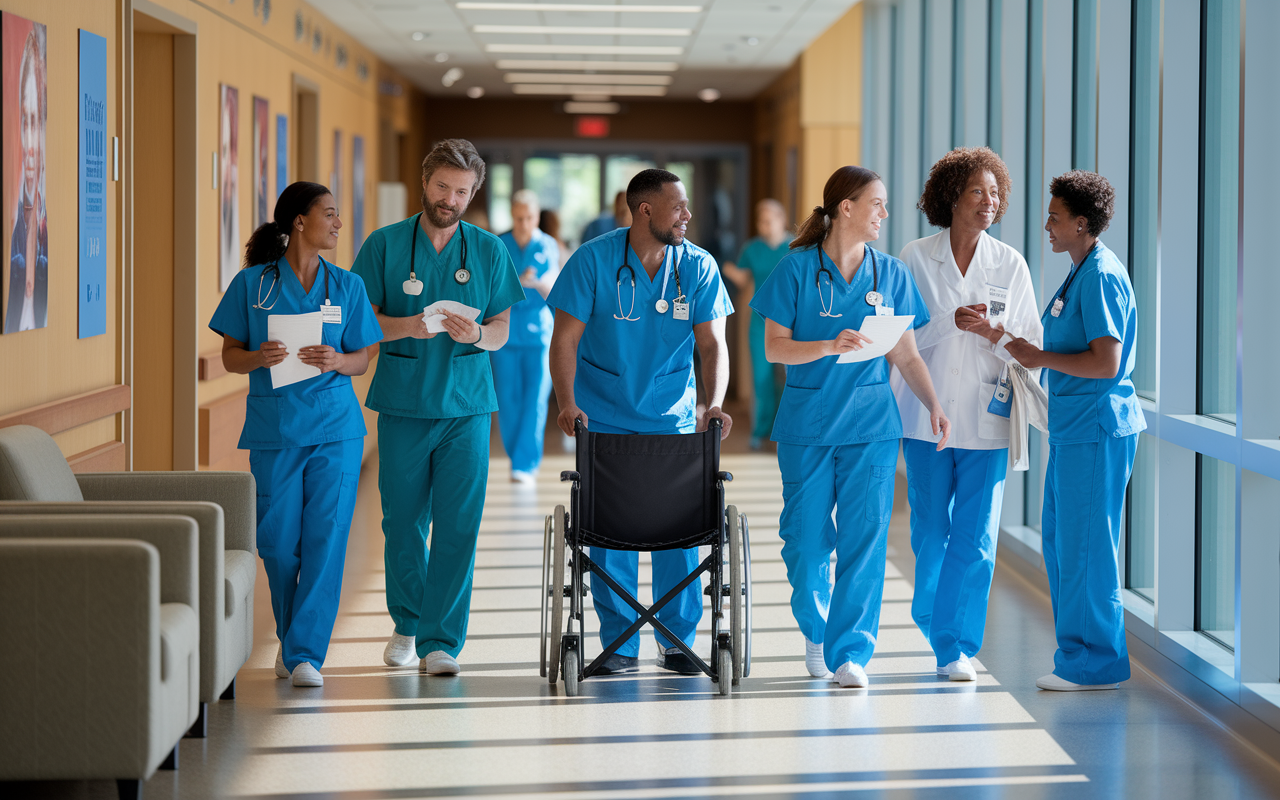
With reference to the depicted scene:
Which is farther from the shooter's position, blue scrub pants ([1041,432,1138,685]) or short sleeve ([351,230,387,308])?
short sleeve ([351,230,387,308])

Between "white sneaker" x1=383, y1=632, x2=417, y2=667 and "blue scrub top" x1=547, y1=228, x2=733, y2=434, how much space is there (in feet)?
3.18

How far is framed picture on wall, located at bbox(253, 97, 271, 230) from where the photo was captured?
23.5 ft

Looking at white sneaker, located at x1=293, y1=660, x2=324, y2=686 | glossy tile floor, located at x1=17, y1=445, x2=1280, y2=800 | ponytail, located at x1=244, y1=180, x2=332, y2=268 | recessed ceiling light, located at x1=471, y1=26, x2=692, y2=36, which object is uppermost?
recessed ceiling light, located at x1=471, y1=26, x2=692, y2=36

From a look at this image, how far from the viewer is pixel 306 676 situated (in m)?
3.87

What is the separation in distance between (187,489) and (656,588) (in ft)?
4.71

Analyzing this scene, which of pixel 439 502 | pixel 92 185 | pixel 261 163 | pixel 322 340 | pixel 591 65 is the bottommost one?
pixel 439 502

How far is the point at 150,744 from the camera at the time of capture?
2.76 meters

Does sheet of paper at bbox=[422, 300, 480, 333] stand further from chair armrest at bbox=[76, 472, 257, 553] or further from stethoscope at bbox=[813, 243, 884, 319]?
stethoscope at bbox=[813, 243, 884, 319]

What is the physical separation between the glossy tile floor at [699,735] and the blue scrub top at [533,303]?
350 centimetres

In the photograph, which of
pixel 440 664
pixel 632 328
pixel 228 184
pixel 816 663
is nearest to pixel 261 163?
pixel 228 184

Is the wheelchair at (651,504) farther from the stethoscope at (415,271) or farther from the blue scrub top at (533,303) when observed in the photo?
the blue scrub top at (533,303)

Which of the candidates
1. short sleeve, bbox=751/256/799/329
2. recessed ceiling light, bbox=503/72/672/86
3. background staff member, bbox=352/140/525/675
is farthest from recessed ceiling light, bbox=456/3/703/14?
short sleeve, bbox=751/256/799/329

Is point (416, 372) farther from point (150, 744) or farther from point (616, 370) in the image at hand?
point (150, 744)

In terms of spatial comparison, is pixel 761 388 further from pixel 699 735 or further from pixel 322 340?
pixel 699 735
